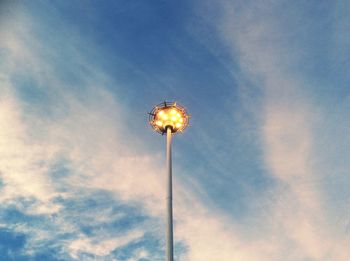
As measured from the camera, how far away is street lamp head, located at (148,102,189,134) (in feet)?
48.4

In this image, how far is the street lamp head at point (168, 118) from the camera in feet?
48.4

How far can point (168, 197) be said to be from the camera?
39.1ft

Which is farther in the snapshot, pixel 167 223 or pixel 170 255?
pixel 167 223

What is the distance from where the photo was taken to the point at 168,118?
48.4 ft

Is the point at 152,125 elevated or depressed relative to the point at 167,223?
elevated

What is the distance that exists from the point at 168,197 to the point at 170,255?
2.03 m

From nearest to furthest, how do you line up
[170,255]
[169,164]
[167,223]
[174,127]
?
1. [170,255]
2. [167,223]
3. [169,164]
4. [174,127]

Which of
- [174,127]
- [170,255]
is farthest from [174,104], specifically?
[170,255]

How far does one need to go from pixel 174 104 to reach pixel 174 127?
101 centimetres

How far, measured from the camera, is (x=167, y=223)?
444 inches

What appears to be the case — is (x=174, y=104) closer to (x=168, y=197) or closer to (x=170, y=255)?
(x=168, y=197)

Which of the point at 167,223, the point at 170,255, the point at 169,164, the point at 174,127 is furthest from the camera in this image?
the point at 174,127

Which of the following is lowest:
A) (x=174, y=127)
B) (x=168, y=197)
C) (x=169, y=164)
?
(x=168, y=197)

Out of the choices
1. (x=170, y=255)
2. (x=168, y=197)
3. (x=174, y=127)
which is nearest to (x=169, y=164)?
(x=168, y=197)
